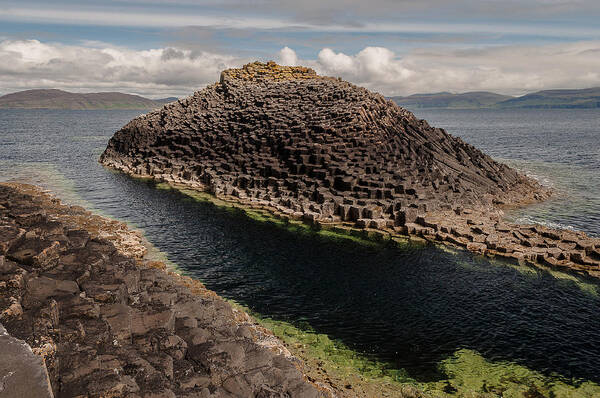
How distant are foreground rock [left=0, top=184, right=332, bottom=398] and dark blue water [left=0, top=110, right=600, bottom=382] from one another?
4.76m

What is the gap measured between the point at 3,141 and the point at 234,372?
13587cm

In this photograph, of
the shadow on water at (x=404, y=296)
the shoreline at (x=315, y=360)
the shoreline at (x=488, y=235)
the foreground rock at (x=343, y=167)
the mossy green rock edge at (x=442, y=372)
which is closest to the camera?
the shoreline at (x=315, y=360)

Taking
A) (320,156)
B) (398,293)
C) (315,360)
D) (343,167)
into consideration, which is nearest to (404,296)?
(398,293)

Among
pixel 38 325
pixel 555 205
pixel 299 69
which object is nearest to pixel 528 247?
pixel 555 205

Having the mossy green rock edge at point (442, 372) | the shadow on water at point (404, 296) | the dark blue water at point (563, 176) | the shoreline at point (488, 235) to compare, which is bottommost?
the mossy green rock edge at point (442, 372)

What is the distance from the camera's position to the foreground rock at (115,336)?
1165 centimetres

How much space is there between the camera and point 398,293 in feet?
84.3

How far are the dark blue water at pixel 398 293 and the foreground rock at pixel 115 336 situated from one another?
476 centimetres

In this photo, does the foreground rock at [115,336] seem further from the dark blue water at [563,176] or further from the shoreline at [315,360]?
the dark blue water at [563,176]

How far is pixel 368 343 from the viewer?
20422 mm

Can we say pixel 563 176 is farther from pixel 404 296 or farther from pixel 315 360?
pixel 315 360

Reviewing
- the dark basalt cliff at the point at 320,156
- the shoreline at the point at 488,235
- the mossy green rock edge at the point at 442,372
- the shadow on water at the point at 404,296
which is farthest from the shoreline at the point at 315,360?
the dark basalt cliff at the point at 320,156

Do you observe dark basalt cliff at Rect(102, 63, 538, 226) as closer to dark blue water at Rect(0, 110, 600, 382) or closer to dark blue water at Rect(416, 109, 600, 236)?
dark blue water at Rect(416, 109, 600, 236)

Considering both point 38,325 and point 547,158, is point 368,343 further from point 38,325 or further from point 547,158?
point 547,158
